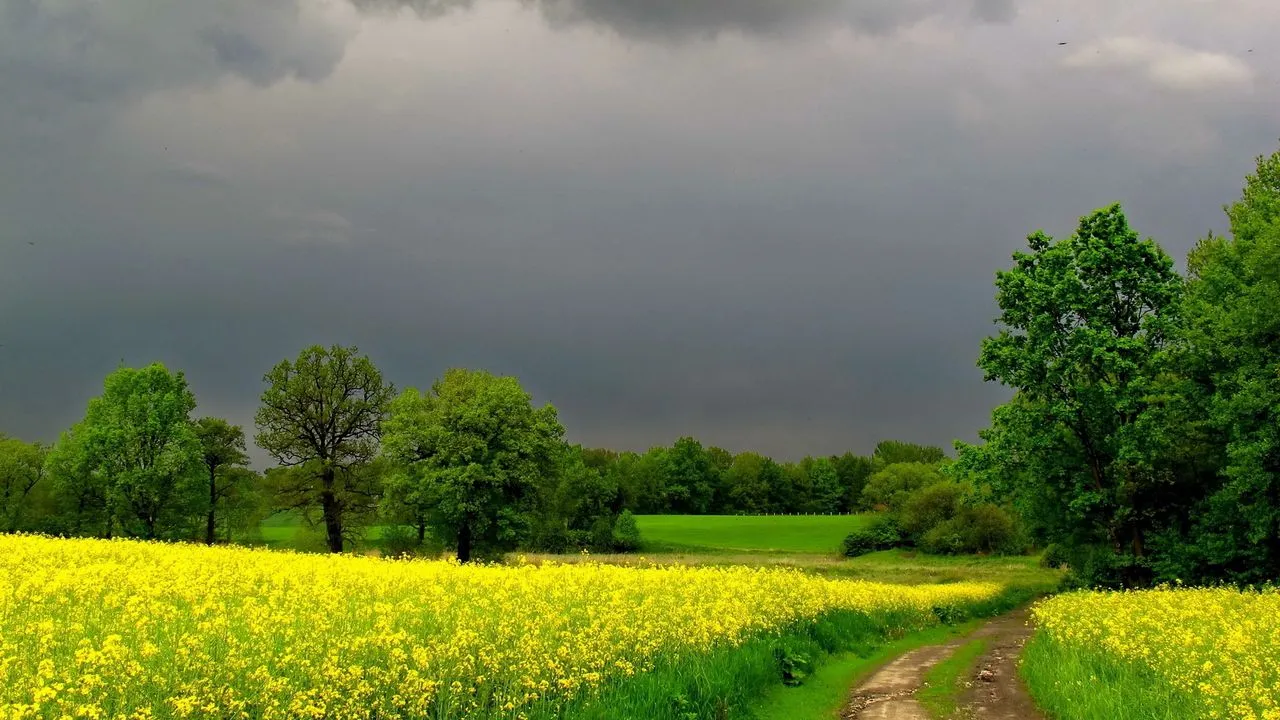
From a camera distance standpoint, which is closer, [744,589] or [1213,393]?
[744,589]

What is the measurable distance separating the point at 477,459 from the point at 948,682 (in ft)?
115

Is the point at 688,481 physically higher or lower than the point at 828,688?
higher

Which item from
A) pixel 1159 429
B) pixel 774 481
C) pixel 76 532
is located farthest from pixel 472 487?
pixel 774 481

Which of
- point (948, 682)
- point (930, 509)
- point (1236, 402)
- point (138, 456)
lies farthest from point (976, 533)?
point (138, 456)

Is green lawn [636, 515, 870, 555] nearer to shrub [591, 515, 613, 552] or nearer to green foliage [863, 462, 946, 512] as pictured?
green foliage [863, 462, 946, 512]

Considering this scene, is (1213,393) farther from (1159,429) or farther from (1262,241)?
(1262,241)

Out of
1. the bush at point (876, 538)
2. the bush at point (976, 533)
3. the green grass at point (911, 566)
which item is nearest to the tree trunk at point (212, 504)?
the green grass at point (911, 566)

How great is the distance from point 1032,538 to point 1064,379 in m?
9.44

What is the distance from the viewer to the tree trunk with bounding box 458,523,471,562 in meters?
47.3

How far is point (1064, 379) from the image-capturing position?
3309 centimetres

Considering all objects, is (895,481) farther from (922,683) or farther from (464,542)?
(922,683)

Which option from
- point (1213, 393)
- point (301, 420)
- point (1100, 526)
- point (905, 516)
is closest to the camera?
point (1213, 393)

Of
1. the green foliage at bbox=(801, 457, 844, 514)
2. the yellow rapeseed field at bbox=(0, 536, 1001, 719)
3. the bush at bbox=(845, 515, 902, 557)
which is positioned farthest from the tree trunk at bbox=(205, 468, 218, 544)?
the green foliage at bbox=(801, 457, 844, 514)

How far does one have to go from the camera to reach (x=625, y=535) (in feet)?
284
